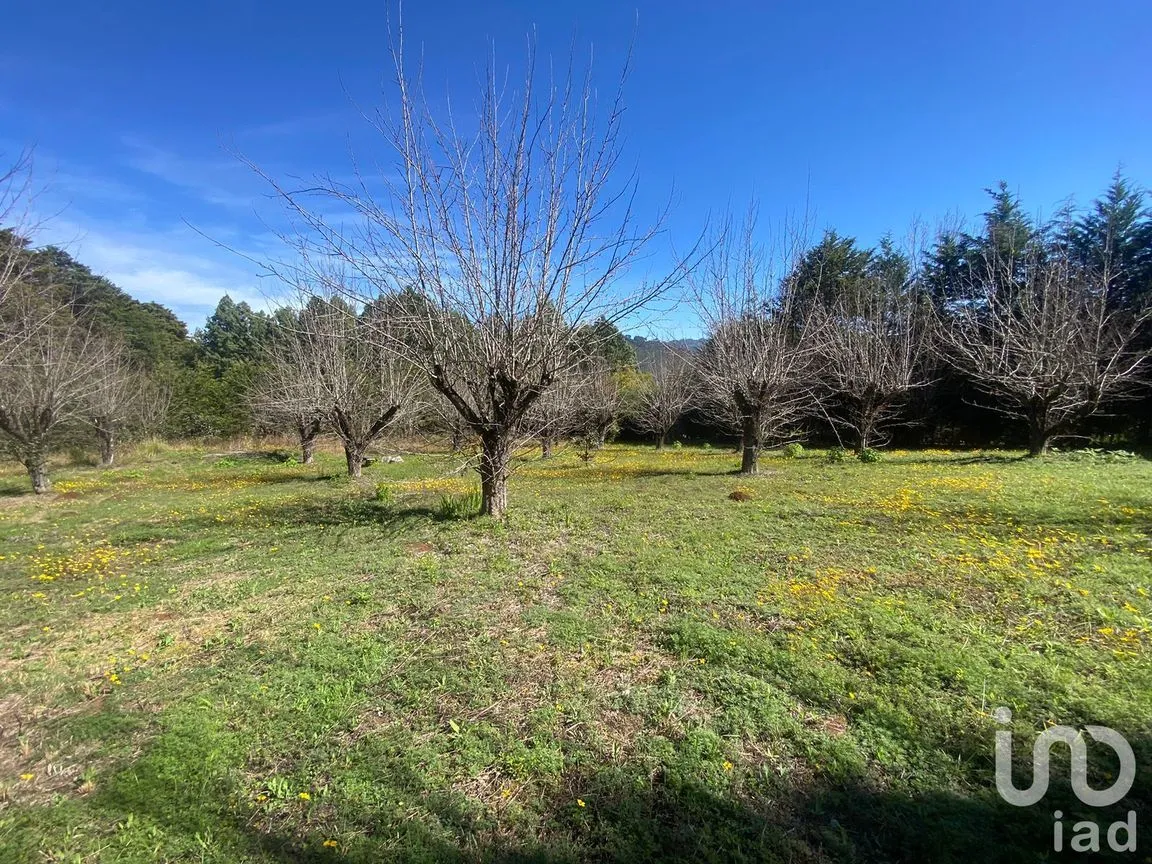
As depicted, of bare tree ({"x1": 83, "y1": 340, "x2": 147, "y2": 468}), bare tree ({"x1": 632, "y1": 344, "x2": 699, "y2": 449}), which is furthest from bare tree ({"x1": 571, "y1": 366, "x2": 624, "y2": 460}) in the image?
bare tree ({"x1": 83, "y1": 340, "x2": 147, "y2": 468})

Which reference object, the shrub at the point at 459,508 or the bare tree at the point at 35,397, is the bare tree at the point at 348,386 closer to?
the bare tree at the point at 35,397

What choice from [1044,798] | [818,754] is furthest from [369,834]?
[1044,798]

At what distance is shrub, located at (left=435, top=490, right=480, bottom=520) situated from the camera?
7.55m

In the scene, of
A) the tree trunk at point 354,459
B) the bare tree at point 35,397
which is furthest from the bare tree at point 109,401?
the tree trunk at point 354,459

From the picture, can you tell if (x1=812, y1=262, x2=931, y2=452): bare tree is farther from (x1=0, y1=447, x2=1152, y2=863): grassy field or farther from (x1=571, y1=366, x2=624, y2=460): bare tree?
(x1=0, y1=447, x2=1152, y2=863): grassy field

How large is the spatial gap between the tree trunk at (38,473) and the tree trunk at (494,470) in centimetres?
1188

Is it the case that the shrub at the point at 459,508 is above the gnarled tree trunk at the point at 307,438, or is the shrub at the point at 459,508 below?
below

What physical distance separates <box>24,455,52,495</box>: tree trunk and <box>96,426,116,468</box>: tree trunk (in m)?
8.39

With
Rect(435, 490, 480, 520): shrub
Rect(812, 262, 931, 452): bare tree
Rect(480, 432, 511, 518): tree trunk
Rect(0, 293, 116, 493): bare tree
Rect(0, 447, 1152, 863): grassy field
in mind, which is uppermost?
Rect(812, 262, 931, 452): bare tree

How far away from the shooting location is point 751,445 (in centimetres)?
1286

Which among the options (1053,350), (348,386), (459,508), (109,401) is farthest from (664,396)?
(109,401)

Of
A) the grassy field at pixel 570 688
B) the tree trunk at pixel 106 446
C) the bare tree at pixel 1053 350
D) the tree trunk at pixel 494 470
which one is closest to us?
the grassy field at pixel 570 688

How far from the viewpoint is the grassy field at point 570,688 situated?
7.06ft

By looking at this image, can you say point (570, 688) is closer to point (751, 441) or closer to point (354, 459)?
point (751, 441)
